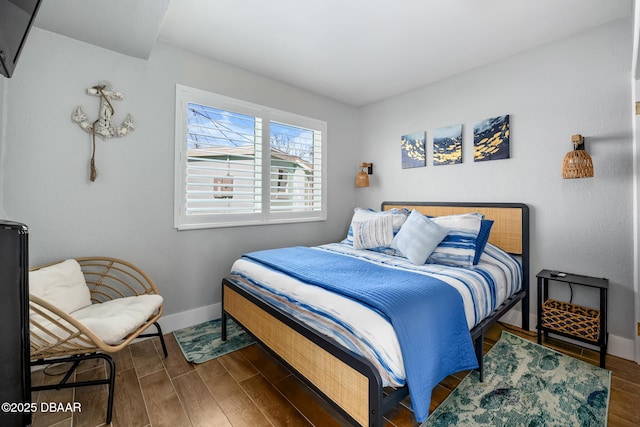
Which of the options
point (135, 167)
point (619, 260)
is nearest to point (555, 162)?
point (619, 260)

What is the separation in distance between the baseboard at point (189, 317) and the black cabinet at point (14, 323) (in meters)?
1.93

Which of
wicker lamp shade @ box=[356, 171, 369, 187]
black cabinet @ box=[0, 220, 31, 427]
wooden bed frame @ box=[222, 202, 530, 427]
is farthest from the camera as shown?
wicker lamp shade @ box=[356, 171, 369, 187]

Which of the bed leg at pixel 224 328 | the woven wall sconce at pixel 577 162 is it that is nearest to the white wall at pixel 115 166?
the bed leg at pixel 224 328

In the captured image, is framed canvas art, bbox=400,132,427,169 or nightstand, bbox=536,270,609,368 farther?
framed canvas art, bbox=400,132,427,169

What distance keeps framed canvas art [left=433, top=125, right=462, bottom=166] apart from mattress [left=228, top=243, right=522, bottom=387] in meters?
1.13

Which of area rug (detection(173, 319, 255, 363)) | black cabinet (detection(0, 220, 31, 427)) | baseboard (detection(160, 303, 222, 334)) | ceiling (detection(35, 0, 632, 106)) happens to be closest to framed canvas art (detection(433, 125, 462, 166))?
ceiling (detection(35, 0, 632, 106))

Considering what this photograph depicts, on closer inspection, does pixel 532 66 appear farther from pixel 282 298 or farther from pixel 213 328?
pixel 213 328

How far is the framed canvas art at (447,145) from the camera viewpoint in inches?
122

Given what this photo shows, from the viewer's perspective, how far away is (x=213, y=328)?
2.67 m

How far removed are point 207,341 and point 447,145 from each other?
3.19 meters

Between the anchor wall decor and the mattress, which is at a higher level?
the anchor wall decor

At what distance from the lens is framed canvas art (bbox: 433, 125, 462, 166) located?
3094mm

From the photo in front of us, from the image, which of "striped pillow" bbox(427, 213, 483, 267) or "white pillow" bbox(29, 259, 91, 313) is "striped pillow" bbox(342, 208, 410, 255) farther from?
"white pillow" bbox(29, 259, 91, 313)

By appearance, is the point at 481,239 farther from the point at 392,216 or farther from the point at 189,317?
the point at 189,317
